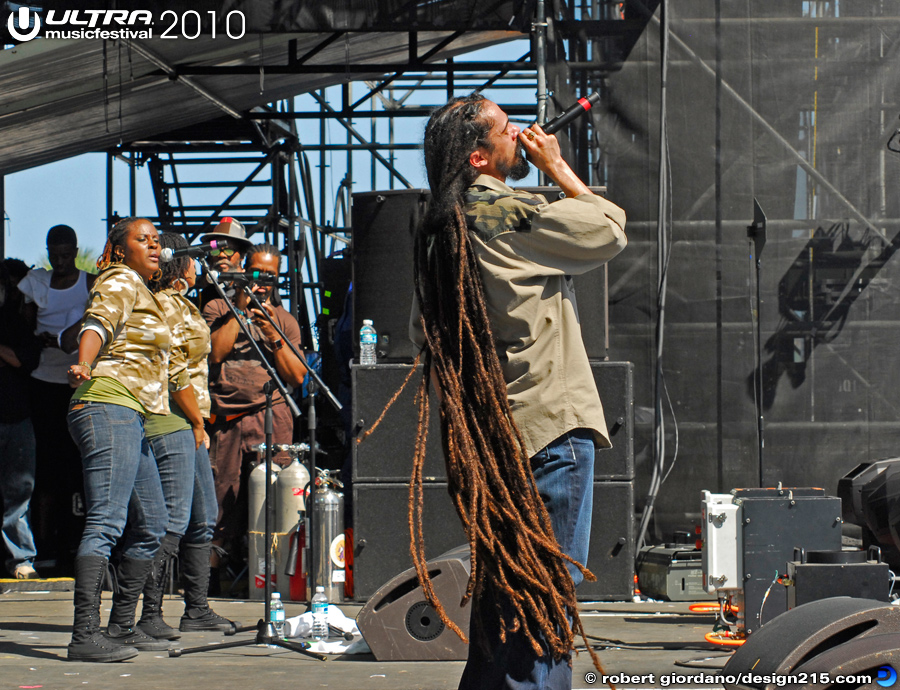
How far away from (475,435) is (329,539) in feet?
10.4

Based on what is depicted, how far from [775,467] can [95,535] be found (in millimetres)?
3433

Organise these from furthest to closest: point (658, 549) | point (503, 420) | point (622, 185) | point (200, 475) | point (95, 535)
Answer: point (622, 185)
point (658, 549)
point (200, 475)
point (95, 535)
point (503, 420)

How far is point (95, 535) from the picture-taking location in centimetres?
411

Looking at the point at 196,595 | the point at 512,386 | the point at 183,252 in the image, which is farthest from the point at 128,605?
the point at 512,386

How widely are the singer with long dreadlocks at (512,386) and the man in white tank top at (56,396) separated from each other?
13.4 feet

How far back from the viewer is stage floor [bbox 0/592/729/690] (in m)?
3.63

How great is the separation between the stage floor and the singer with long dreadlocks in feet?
3.56

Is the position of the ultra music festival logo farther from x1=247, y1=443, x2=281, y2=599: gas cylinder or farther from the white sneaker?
the white sneaker

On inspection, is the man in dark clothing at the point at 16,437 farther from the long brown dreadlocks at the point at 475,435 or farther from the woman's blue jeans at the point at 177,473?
the long brown dreadlocks at the point at 475,435

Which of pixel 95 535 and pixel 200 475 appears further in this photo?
pixel 200 475

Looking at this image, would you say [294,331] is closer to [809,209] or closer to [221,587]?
[221,587]

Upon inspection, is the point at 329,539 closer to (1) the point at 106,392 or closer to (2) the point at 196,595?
(2) the point at 196,595

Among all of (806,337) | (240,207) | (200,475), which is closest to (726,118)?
(806,337)

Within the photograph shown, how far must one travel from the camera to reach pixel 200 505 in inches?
186
